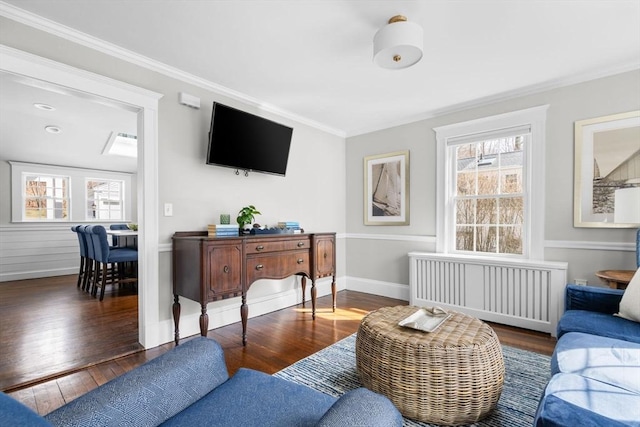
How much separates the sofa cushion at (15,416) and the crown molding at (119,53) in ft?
8.04

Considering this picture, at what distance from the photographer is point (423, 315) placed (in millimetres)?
1970

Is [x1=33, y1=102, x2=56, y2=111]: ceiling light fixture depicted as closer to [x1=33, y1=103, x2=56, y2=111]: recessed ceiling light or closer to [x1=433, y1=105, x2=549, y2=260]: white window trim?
[x1=33, y1=103, x2=56, y2=111]: recessed ceiling light

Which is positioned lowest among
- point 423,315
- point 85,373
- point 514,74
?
point 85,373

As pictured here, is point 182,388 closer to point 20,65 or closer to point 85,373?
point 85,373

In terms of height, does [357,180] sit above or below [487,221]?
above

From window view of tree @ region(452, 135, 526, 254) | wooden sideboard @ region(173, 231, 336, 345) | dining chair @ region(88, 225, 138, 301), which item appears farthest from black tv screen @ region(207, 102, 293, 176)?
dining chair @ region(88, 225, 138, 301)

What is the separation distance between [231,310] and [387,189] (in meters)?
2.45

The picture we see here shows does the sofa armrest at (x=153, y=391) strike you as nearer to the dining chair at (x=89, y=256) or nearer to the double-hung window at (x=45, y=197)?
the dining chair at (x=89, y=256)

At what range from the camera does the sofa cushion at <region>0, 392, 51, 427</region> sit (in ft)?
1.61

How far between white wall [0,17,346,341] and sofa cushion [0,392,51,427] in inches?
85.4

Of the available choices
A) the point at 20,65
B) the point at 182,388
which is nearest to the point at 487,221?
the point at 182,388

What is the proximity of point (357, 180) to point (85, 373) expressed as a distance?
140 inches

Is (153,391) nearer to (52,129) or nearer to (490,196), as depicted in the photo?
(490,196)

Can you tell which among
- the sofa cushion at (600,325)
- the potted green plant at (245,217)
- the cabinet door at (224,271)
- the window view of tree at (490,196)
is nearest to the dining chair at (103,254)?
the potted green plant at (245,217)
